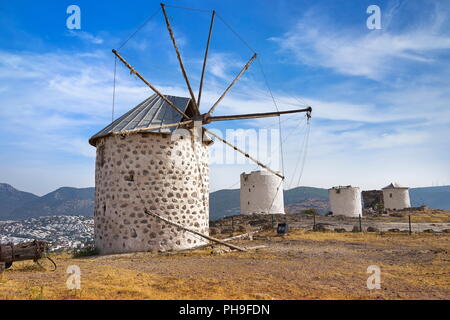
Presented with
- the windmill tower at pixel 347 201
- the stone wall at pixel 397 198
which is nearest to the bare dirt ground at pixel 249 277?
the windmill tower at pixel 347 201

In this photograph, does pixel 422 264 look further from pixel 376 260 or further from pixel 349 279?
pixel 349 279

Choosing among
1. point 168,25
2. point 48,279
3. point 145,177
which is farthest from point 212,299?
point 168,25

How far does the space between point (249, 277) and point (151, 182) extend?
6.31 meters

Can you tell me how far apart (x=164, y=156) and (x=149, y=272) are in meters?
5.48

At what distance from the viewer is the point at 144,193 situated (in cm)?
1193

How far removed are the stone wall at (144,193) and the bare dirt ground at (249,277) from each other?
1174mm

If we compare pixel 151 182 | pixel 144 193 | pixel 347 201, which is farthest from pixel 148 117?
pixel 347 201

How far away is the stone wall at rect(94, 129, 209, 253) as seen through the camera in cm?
1177

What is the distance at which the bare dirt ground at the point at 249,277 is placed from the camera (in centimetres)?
550

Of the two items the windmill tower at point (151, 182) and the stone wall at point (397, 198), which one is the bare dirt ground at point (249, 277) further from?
the stone wall at point (397, 198)

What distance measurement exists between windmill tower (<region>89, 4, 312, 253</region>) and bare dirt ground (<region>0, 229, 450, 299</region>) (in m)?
1.35

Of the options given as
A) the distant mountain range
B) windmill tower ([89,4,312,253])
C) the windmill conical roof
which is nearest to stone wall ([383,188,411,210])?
the distant mountain range

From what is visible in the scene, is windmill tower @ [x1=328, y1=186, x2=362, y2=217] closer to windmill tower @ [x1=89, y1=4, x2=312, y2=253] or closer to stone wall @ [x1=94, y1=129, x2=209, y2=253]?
windmill tower @ [x1=89, y1=4, x2=312, y2=253]

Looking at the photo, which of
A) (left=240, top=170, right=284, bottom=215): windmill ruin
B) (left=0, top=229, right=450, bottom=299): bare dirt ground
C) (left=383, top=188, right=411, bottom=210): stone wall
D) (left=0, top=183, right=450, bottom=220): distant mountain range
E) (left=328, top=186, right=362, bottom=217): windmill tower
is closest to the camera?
(left=0, top=229, right=450, bottom=299): bare dirt ground
